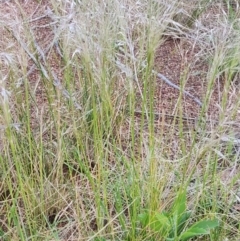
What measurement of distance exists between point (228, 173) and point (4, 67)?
794mm

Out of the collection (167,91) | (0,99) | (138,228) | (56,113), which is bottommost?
(138,228)

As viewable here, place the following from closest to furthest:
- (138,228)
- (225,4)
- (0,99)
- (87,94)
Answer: (0,99), (138,228), (87,94), (225,4)

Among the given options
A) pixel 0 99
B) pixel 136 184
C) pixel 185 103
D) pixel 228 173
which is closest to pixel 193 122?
pixel 185 103

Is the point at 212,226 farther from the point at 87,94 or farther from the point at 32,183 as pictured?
the point at 87,94

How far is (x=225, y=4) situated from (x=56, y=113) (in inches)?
47.9

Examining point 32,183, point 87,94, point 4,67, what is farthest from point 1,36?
point 32,183

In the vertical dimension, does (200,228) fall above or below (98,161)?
below

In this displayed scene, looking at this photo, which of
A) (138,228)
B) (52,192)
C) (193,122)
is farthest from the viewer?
(193,122)

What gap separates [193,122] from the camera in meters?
1.54

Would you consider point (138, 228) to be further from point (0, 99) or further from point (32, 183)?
point (0, 99)

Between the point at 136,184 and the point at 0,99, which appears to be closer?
the point at 0,99

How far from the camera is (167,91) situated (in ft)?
5.51

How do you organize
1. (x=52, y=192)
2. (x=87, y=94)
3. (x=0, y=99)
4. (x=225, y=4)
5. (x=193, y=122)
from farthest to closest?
(x=225, y=4), (x=193, y=122), (x=87, y=94), (x=52, y=192), (x=0, y=99)

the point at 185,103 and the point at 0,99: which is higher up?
the point at 0,99
